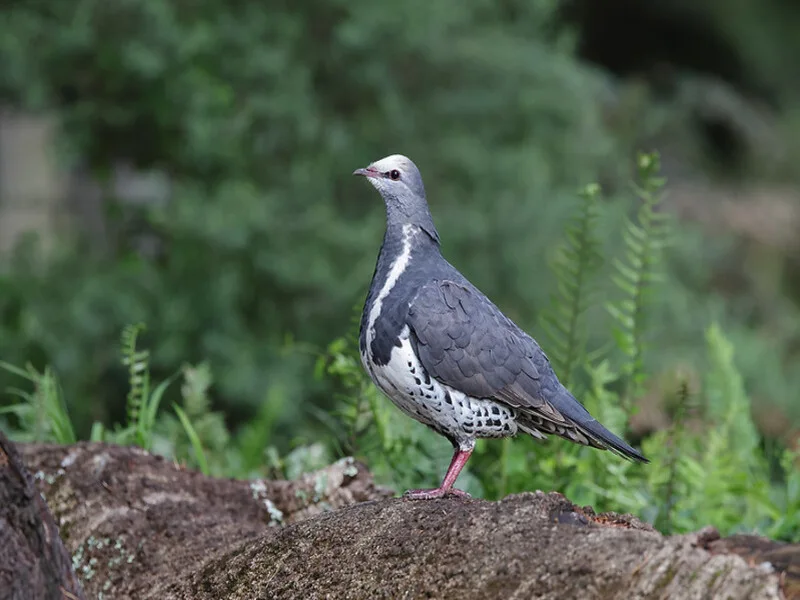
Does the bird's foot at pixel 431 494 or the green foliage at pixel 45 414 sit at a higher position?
the bird's foot at pixel 431 494

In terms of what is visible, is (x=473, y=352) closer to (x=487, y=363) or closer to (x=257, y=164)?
(x=487, y=363)

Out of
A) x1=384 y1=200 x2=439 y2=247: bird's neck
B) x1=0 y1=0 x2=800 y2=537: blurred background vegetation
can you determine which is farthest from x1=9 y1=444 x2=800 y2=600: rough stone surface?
x1=0 y1=0 x2=800 y2=537: blurred background vegetation

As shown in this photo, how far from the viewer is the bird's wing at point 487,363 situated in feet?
10.8

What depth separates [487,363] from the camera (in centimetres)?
332

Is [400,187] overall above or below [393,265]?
above

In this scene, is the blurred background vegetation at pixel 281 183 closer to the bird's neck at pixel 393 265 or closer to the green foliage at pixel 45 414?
the green foliage at pixel 45 414

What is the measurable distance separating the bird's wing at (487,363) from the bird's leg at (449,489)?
0.21 meters

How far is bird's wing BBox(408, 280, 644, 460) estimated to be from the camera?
329 cm

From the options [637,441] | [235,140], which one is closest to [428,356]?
[637,441]

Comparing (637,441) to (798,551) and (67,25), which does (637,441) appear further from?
(67,25)

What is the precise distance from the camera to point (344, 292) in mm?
7098

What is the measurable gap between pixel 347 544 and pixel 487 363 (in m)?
0.79

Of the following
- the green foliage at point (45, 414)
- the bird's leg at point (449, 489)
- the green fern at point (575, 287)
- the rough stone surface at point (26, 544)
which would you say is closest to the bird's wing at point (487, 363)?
the bird's leg at point (449, 489)

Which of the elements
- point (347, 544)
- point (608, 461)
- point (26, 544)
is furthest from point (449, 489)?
point (26, 544)
